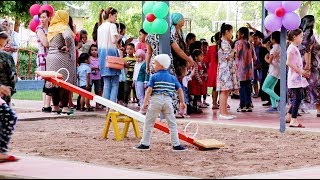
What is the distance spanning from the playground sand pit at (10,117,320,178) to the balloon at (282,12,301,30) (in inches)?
70.1

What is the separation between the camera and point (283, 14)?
41.2 ft

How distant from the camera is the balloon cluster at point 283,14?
1245 cm

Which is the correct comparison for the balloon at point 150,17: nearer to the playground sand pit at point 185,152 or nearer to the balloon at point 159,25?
the balloon at point 159,25

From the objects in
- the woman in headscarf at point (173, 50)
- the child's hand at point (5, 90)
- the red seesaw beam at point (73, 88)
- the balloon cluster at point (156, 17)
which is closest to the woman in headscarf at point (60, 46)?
the woman in headscarf at point (173, 50)

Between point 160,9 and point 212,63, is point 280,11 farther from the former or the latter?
point 212,63

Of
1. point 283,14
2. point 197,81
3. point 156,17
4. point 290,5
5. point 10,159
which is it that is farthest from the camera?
point 197,81

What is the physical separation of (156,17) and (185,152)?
3226 mm

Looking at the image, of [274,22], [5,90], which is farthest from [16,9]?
[5,90]

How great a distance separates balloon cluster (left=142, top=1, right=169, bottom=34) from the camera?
1348 centimetres

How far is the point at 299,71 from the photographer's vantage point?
45.2 feet

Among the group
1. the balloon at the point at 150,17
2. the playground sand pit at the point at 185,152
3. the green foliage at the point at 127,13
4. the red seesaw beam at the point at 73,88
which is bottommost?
the playground sand pit at the point at 185,152

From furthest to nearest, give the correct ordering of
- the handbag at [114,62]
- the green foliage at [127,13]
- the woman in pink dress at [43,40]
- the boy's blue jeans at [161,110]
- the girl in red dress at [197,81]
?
1. the green foliage at [127,13]
2. the girl in red dress at [197,81]
3. the woman in pink dress at [43,40]
4. the handbag at [114,62]
5. the boy's blue jeans at [161,110]

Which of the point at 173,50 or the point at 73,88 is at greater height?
the point at 173,50

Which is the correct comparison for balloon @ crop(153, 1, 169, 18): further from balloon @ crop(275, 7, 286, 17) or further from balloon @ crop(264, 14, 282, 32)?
balloon @ crop(275, 7, 286, 17)
